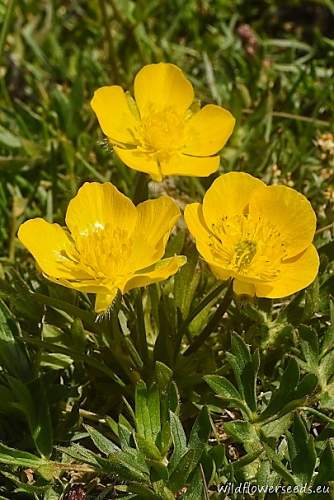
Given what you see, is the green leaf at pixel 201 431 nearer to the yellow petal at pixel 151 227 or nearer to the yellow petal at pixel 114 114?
the yellow petal at pixel 151 227

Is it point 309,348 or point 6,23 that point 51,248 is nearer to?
point 309,348

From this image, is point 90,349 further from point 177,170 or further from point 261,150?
point 261,150

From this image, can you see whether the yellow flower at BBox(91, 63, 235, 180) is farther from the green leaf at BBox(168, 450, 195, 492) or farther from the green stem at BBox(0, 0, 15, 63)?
the green stem at BBox(0, 0, 15, 63)

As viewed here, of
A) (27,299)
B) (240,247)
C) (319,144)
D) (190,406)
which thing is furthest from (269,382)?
(319,144)

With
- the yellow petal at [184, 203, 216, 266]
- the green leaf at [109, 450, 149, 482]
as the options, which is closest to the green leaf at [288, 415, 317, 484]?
the green leaf at [109, 450, 149, 482]

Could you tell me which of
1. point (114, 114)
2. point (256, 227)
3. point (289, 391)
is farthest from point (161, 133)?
point (289, 391)

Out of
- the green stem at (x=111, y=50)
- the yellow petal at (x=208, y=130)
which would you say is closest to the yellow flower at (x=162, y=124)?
the yellow petal at (x=208, y=130)

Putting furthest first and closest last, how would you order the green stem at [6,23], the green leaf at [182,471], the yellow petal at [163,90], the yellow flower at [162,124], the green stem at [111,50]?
the green stem at [111,50] < the green stem at [6,23] < the yellow petal at [163,90] < the yellow flower at [162,124] < the green leaf at [182,471]

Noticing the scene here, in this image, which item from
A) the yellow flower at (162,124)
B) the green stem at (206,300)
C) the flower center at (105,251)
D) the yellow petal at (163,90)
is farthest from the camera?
the yellow petal at (163,90)
